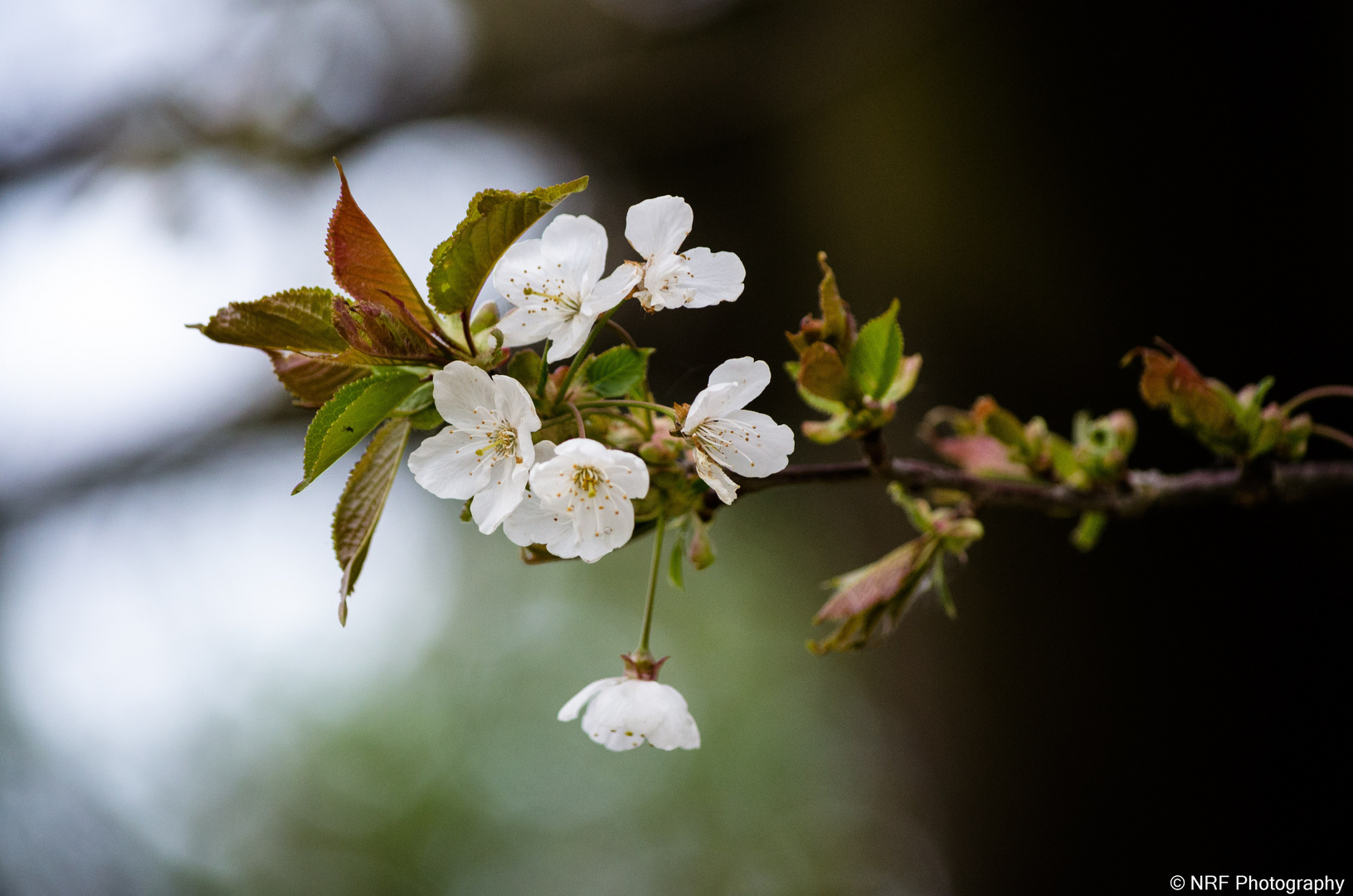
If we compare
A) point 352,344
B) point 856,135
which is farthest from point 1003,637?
point 352,344

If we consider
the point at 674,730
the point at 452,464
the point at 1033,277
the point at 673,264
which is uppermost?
the point at 1033,277

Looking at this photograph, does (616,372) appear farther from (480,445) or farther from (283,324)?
(283,324)

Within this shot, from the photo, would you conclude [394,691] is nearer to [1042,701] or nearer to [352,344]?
[1042,701]

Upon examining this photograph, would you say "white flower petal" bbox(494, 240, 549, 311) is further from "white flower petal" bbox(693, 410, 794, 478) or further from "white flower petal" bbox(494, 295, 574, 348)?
"white flower petal" bbox(693, 410, 794, 478)

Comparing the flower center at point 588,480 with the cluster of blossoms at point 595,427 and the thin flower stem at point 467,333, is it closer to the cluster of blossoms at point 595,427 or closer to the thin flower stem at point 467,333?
the cluster of blossoms at point 595,427

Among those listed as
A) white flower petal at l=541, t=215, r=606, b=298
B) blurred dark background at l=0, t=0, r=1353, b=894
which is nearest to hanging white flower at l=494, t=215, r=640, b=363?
A: white flower petal at l=541, t=215, r=606, b=298

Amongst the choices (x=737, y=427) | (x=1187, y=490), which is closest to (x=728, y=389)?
(x=737, y=427)

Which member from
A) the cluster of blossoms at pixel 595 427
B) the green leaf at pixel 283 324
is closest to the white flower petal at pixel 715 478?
the cluster of blossoms at pixel 595 427

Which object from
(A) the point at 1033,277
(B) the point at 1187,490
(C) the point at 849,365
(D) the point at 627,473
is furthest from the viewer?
(A) the point at 1033,277
